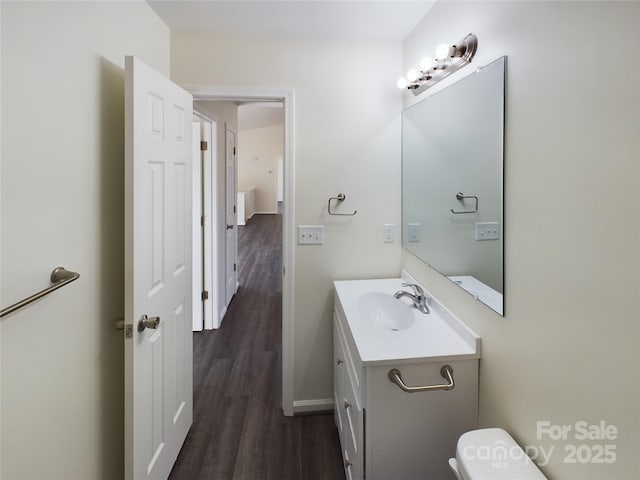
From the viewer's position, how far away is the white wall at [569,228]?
0.77m

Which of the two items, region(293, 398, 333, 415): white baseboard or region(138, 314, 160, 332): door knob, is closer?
region(138, 314, 160, 332): door knob

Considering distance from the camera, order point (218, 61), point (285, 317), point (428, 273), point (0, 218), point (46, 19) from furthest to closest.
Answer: point (285, 317)
point (218, 61)
point (428, 273)
point (46, 19)
point (0, 218)

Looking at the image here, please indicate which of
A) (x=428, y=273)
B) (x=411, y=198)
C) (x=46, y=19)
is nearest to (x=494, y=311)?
(x=428, y=273)

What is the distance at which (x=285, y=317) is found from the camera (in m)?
2.24

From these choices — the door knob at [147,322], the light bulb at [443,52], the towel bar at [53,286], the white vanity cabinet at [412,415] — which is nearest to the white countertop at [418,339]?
the white vanity cabinet at [412,415]

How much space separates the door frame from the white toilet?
1292 mm

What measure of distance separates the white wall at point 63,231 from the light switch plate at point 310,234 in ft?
3.30

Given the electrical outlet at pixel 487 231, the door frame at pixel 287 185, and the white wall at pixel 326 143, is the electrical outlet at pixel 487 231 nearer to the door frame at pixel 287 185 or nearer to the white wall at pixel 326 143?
the white wall at pixel 326 143

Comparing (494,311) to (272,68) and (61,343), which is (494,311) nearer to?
(61,343)

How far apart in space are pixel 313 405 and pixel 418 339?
115 cm

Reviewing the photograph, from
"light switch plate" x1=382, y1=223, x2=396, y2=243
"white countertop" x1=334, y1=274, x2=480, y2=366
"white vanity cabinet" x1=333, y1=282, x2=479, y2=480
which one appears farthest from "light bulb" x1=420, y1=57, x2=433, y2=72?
"white vanity cabinet" x1=333, y1=282, x2=479, y2=480

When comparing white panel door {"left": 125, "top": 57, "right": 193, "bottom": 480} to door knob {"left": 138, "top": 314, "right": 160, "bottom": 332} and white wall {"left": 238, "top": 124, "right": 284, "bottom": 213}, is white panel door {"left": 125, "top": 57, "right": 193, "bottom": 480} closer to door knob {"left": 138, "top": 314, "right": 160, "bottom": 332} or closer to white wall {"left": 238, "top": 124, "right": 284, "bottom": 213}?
door knob {"left": 138, "top": 314, "right": 160, "bottom": 332}

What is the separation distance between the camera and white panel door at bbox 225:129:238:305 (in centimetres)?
390

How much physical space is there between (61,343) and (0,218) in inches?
17.9
